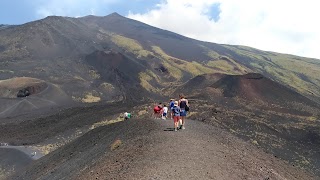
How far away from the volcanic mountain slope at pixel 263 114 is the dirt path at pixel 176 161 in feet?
68.6

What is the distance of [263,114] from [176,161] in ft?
163

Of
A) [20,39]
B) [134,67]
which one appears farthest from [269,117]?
[20,39]

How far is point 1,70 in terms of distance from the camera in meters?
97.1

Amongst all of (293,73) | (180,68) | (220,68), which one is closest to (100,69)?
(180,68)

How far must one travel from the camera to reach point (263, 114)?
64.1 m

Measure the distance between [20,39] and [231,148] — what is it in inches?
4462

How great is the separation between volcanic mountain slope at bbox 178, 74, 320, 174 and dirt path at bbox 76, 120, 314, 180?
20.9 m

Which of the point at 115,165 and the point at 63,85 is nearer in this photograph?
the point at 115,165

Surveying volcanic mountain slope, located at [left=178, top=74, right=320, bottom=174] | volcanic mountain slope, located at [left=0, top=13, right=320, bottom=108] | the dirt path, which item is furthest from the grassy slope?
the dirt path

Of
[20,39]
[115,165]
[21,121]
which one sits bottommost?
[21,121]

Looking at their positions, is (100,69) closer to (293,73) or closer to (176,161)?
(176,161)

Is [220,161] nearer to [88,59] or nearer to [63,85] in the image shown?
[63,85]

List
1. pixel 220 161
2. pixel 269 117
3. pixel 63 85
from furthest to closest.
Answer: pixel 63 85
pixel 269 117
pixel 220 161

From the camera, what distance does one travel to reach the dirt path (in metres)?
15.8
